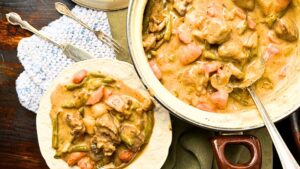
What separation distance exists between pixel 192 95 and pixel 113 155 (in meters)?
0.42

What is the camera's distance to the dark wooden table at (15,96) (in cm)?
238

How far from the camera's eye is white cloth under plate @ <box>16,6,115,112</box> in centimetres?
232

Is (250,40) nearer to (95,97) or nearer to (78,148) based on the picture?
(95,97)

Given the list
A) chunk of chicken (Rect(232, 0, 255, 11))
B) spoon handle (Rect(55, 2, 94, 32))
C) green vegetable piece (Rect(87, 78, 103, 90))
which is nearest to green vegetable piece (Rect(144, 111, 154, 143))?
green vegetable piece (Rect(87, 78, 103, 90))

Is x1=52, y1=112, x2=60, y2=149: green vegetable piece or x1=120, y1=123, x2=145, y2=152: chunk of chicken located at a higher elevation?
x1=120, y1=123, x2=145, y2=152: chunk of chicken

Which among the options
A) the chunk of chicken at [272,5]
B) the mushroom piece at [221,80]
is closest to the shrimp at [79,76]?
the mushroom piece at [221,80]

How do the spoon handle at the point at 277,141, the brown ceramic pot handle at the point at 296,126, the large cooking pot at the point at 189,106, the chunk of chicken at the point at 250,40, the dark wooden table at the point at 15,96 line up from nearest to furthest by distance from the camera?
the spoon handle at the point at 277,141 < the large cooking pot at the point at 189,106 < the chunk of chicken at the point at 250,40 < the brown ceramic pot handle at the point at 296,126 < the dark wooden table at the point at 15,96

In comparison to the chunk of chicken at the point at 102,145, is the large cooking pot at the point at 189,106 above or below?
above

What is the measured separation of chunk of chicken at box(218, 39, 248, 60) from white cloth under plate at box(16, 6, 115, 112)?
50cm

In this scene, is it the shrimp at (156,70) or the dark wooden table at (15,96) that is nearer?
the shrimp at (156,70)

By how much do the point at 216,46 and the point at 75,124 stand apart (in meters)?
0.65

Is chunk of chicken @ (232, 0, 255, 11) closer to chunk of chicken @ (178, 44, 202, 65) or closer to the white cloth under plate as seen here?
chunk of chicken @ (178, 44, 202, 65)

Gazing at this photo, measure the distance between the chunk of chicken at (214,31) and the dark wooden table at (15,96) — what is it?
0.63 metres

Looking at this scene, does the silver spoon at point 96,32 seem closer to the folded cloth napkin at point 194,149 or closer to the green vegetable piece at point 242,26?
the folded cloth napkin at point 194,149
